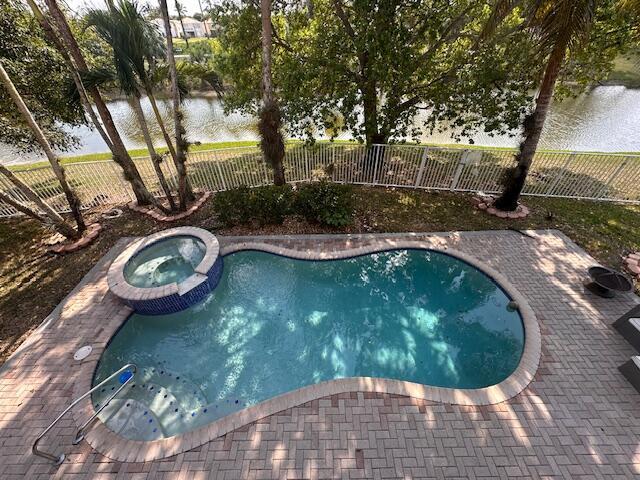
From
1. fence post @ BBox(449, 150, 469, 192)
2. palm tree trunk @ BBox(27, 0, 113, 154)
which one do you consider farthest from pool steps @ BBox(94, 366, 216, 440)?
fence post @ BBox(449, 150, 469, 192)

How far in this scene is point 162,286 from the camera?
5969mm

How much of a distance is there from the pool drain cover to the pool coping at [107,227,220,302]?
1.03m

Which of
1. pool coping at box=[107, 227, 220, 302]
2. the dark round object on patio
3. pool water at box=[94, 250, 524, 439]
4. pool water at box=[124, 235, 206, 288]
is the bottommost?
pool water at box=[94, 250, 524, 439]

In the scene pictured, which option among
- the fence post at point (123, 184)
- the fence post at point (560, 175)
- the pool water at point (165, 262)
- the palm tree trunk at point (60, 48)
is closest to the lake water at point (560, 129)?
the fence post at point (560, 175)

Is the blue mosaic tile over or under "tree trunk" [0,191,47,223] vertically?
under

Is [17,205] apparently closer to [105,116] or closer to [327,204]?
[105,116]

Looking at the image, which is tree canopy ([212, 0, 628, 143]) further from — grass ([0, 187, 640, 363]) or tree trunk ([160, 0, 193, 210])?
tree trunk ([160, 0, 193, 210])

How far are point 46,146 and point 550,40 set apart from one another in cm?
1114

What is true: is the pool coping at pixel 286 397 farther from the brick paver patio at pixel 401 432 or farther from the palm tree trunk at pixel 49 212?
the palm tree trunk at pixel 49 212

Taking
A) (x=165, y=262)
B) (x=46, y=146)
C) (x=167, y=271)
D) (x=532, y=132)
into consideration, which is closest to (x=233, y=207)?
(x=165, y=262)

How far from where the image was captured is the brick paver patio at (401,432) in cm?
360

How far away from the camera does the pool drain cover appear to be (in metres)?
4.96

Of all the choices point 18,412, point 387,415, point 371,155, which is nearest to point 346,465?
point 387,415

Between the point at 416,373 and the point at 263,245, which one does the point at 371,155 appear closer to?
the point at 263,245
